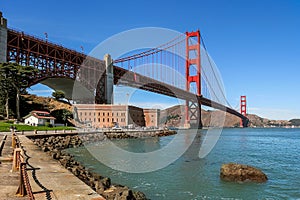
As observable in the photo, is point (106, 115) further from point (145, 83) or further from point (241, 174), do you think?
point (241, 174)

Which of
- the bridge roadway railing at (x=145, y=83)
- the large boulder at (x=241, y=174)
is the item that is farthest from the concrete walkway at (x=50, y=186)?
the bridge roadway railing at (x=145, y=83)

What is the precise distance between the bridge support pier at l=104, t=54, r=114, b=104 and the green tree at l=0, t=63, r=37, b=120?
22.9 metres

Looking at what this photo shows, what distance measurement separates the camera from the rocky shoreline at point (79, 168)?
26.6 feet

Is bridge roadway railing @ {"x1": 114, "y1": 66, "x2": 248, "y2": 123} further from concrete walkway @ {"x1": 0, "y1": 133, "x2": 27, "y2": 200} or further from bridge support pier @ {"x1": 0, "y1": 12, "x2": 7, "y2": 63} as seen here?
concrete walkway @ {"x1": 0, "y1": 133, "x2": 27, "y2": 200}

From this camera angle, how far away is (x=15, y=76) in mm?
38375

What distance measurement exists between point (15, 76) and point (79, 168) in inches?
1218

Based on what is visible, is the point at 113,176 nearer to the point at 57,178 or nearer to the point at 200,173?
the point at 200,173

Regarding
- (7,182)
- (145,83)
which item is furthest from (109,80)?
(7,182)

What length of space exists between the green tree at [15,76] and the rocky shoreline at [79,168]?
13.8 meters

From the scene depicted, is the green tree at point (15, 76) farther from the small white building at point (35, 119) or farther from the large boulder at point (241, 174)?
the large boulder at point (241, 174)

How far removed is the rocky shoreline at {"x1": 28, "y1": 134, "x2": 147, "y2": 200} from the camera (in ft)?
26.6

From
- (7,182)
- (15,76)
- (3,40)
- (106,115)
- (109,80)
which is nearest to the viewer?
(7,182)

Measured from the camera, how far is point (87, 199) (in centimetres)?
573

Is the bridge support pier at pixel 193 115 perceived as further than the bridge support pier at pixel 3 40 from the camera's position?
Yes
